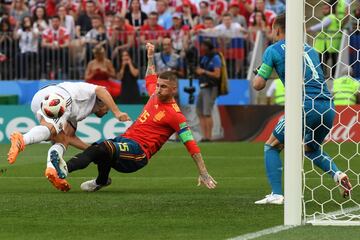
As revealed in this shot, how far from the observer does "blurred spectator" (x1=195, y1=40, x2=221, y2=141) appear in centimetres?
2378

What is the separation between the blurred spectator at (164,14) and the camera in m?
26.6

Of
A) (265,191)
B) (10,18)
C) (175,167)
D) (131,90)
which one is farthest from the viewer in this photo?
(10,18)

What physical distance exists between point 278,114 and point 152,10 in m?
5.00

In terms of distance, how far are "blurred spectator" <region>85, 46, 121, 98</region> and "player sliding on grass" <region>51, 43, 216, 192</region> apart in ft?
40.9

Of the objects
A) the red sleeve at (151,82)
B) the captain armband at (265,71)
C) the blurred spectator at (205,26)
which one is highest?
the captain armband at (265,71)

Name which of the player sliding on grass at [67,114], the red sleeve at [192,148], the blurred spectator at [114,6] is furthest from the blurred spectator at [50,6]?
the red sleeve at [192,148]

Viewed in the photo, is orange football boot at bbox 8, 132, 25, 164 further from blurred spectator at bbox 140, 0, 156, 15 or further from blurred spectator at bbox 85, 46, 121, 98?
blurred spectator at bbox 140, 0, 156, 15

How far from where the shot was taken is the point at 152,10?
26.7 metres

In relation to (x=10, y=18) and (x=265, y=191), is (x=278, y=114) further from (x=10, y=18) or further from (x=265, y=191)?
(x=265, y=191)

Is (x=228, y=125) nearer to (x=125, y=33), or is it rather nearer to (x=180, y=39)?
(x=180, y=39)

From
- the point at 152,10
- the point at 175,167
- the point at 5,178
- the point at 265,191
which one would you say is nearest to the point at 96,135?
the point at 152,10

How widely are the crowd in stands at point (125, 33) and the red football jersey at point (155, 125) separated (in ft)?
40.6

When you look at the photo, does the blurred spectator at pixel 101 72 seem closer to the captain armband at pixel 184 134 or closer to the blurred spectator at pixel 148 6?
the blurred spectator at pixel 148 6

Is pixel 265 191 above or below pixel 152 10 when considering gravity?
below
